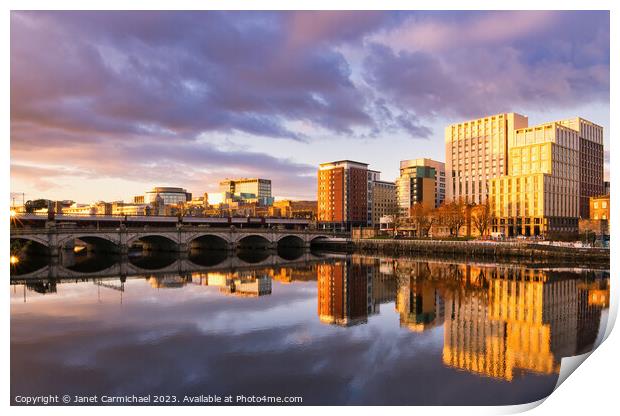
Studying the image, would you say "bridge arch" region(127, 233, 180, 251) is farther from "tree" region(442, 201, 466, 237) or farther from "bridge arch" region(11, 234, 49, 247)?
"tree" region(442, 201, 466, 237)

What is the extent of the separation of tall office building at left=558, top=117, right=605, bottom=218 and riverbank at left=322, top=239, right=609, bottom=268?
155ft

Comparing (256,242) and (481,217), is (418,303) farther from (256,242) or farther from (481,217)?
(481,217)

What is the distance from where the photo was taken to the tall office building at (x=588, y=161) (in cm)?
10028

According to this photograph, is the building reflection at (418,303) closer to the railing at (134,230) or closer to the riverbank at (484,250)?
the riverbank at (484,250)

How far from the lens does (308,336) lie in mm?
18828

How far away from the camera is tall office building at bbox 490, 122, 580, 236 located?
8819cm

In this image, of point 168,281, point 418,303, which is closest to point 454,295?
point 418,303

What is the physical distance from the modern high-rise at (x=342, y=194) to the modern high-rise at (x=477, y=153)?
22769 mm

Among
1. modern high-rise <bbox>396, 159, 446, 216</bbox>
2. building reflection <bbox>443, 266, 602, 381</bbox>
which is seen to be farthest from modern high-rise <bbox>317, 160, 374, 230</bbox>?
building reflection <bbox>443, 266, 602, 381</bbox>

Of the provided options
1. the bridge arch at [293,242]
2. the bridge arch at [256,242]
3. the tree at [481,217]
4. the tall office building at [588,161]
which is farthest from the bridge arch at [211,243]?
the tall office building at [588,161]
